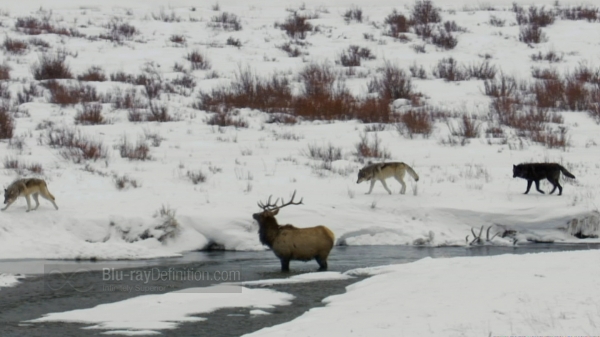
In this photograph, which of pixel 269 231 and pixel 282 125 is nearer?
pixel 269 231

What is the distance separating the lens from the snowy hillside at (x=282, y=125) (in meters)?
12.4

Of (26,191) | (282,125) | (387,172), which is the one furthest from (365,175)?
(282,125)

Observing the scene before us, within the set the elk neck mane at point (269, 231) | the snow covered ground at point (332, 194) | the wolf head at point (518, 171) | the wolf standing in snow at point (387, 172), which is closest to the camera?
the snow covered ground at point (332, 194)

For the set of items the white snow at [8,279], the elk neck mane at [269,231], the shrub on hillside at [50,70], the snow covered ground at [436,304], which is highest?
the shrub on hillside at [50,70]

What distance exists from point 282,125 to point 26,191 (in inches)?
349

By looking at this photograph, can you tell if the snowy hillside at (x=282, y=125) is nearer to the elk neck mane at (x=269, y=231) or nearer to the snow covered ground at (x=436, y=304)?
the elk neck mane at (x=269, y=231)

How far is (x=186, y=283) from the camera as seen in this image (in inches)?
361

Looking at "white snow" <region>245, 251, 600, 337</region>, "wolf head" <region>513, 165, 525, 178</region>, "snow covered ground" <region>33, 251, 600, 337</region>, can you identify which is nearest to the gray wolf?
"snow covered ground" <region>33, 251, 600, 337</region>

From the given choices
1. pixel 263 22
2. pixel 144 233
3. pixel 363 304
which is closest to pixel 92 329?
pixel 363 304

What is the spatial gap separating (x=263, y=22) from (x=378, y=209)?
21196 mm

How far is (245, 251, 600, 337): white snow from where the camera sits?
233 inches

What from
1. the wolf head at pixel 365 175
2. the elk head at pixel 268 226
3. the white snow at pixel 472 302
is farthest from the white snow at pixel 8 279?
the wolf head at pixel 365 175

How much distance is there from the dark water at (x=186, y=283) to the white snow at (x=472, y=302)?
461 millimetres

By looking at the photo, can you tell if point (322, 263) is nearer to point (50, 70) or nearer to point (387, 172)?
point (387, 172)
